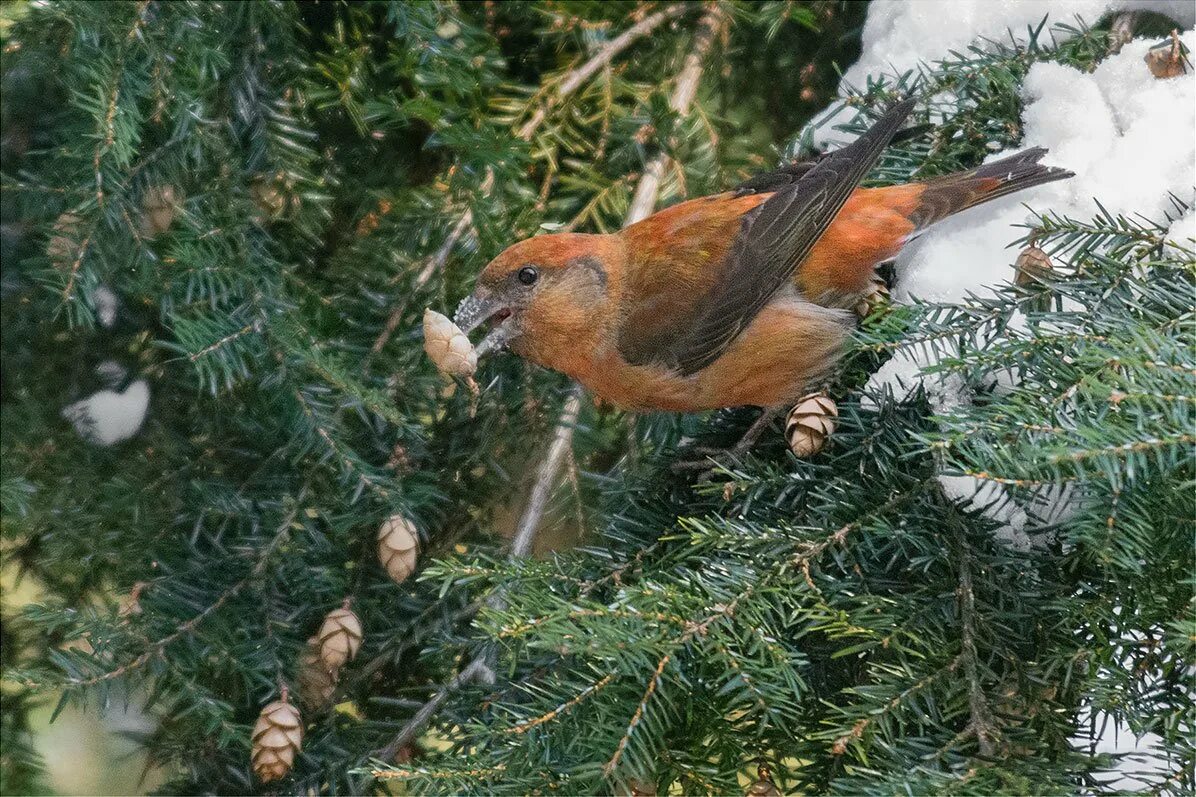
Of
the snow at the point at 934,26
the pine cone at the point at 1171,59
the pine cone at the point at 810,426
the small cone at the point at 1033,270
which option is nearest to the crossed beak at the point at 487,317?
the pine cone at the point at 810,426

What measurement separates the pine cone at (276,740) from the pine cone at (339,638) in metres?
0.11

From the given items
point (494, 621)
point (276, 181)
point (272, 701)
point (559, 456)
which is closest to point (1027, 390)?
point (494, 621)

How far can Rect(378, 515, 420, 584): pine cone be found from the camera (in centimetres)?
185

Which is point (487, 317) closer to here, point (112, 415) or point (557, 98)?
point (557, 98)

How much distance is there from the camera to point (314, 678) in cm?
185

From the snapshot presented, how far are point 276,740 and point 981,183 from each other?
1475mm

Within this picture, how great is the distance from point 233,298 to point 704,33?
112cm

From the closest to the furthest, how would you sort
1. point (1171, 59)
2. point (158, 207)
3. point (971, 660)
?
point (971, 660) < point (1171, 59) < point (158, 207)

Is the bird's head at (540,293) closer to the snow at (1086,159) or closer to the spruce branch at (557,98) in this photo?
the spruce branch at (557,98)

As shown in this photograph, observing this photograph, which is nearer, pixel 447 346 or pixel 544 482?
pixel 447 346

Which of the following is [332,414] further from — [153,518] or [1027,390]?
[1027,390]

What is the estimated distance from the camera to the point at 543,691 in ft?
4.54

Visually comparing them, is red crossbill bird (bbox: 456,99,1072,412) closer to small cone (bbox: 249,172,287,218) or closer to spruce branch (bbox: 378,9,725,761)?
spruce branch (bbox: 378,9,725,761)

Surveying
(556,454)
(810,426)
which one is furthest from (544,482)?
(810,426)
